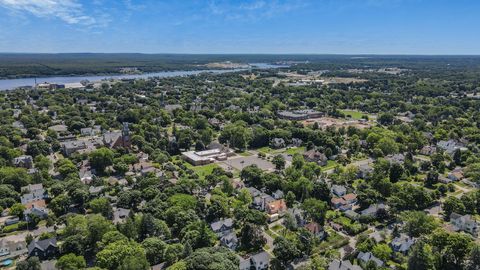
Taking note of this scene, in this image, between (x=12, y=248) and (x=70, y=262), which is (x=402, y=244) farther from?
(x=12, y=248)

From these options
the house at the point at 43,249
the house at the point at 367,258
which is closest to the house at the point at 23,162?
the house at the point at 43,249

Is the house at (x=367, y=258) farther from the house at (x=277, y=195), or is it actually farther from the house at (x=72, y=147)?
the house at (x=72, y=147)

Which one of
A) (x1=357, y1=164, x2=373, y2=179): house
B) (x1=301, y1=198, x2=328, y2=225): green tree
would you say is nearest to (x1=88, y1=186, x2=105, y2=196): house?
(x1=301, y1=198, x2=328, y2=225): green tree

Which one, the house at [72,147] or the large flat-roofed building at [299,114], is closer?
the house at [72,147]

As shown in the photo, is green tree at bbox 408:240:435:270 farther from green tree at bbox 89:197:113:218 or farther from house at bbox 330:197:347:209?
green tree at bbox 89:197:113:218

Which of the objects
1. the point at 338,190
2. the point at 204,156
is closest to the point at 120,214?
the point at 204,156

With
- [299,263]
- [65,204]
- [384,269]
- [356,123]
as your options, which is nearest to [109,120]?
[65,204]
